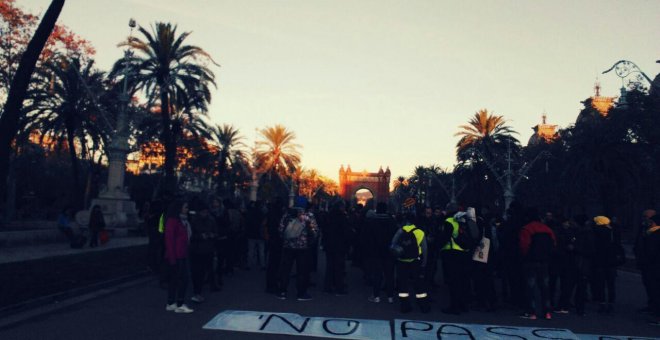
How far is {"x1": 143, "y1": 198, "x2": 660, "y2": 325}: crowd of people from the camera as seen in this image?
8992mm

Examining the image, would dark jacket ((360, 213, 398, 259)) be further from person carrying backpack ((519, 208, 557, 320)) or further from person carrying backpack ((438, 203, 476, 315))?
person carrying backpack ((519, 208, 557, 320))

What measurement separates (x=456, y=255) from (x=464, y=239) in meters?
0.32

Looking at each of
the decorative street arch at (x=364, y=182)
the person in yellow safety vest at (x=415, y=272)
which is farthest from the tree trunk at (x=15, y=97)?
the decorative street arch at (x=364, y=182)

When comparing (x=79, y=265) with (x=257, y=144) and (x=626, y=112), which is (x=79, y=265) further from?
(x=257, y=144)

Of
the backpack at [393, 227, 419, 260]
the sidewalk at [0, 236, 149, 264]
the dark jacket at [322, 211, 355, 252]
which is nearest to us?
the backpack at [393, 227, 419, 260]

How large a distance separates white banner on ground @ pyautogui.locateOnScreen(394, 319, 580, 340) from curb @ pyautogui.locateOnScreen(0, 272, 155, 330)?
17.7ft

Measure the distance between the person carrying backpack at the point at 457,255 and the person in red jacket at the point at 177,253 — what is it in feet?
14.9

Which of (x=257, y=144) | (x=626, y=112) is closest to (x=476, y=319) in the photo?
(x=626, y=112)

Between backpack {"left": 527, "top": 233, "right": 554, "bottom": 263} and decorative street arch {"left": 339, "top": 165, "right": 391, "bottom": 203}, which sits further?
decorative street arch {"left": 339, "top": 165, "right": 391, "bottom": 203}

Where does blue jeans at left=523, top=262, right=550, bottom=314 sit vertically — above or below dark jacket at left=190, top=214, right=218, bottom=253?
below

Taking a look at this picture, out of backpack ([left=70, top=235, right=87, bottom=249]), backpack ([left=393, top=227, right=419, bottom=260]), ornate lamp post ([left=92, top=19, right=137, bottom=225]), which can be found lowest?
backpack ([left=70, top=235, right=87, bottom=249])

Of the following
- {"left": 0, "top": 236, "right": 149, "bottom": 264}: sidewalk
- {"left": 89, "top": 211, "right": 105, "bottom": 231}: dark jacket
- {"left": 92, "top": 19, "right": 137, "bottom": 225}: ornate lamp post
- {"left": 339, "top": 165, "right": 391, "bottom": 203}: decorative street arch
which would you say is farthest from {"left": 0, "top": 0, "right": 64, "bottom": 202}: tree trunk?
{"left": 339, "top": 165, "right": 391, "bottom": 203}: decorative street arch

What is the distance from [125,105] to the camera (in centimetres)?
2523

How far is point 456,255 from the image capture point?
9.30m
